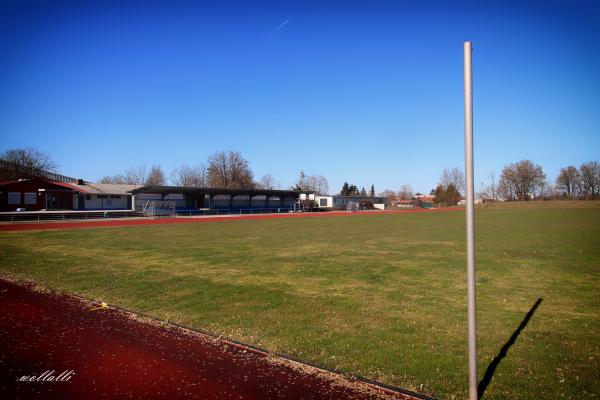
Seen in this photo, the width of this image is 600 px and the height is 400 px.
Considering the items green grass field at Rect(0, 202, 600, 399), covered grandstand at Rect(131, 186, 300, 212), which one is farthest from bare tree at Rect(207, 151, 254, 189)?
green grass field at Rect(0, 202, 600, 399)

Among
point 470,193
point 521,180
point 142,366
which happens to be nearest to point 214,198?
point 142,366

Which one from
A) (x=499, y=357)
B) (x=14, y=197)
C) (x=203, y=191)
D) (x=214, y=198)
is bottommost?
(x=499, y=357)

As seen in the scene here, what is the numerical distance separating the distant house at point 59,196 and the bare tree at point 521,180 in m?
113

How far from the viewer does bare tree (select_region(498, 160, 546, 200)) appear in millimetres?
120231

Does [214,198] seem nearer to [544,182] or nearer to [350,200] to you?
[350,200]

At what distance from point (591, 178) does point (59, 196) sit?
13656cm

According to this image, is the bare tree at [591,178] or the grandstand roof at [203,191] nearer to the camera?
the grandstand roof at [203,191]

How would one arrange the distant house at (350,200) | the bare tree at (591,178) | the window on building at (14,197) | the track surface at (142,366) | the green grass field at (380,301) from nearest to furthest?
the track surface at (142,366), the green grass field at (380,301), the window on building at (14,197), the distant house at (350,200), the bare tree at (591,178)

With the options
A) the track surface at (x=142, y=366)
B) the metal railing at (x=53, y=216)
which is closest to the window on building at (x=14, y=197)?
the metal railing at (x=53, y=216)

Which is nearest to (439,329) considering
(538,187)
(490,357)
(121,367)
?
(490,357)

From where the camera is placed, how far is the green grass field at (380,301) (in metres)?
5.39

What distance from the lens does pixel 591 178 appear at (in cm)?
11775

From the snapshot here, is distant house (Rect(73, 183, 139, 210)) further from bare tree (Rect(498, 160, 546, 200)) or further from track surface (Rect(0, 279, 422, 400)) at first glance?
bare tree (Rect(498, 160, 546, 200))

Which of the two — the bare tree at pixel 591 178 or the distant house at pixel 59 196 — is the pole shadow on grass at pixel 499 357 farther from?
the bare tree at pixel 591 178
